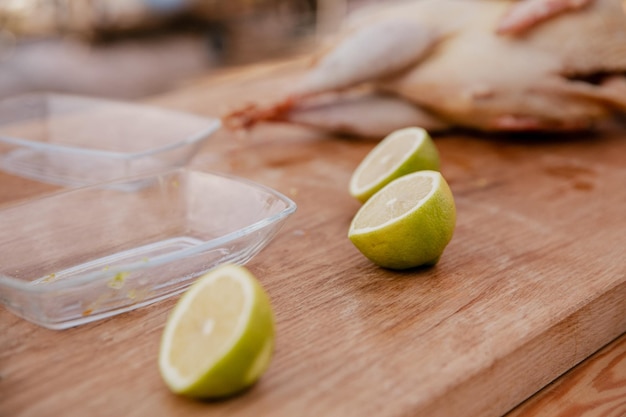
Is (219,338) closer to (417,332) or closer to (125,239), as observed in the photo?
(417,332)

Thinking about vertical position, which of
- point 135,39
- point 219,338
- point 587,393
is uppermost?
point 219,338

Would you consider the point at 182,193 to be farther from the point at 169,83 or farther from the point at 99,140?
the point at 169,83

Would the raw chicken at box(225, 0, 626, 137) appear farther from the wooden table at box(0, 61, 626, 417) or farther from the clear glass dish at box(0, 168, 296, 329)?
the clear glass dish at box(0, 168, 296, 329)

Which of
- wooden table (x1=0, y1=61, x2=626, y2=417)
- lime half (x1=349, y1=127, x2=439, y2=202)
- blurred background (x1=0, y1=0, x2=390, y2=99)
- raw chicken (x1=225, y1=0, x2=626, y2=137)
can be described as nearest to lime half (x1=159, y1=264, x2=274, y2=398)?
wooden table (x1=0, y1=61, x2=626, y2=417)

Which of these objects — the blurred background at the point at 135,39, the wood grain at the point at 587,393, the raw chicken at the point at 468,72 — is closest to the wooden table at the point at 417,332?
the wood grain at the point at 587,393

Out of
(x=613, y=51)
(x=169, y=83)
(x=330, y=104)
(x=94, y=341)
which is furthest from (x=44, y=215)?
(x=169, y=83)

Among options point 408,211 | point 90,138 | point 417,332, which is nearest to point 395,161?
point 408,211
